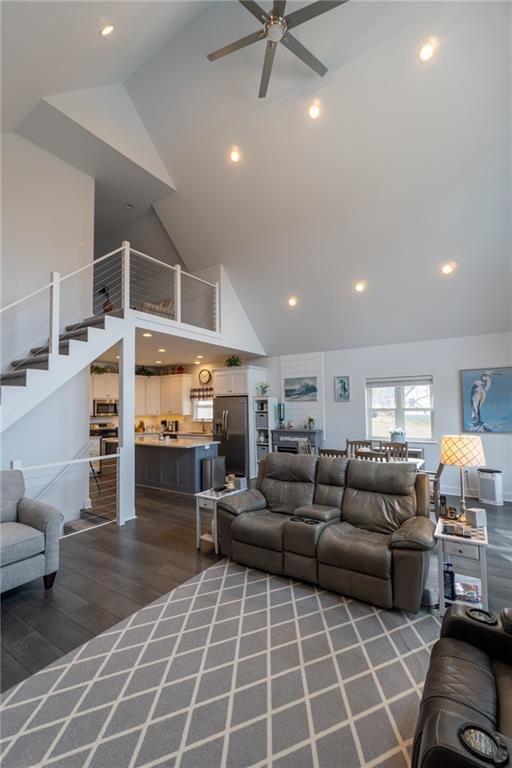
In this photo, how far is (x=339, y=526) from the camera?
10.6 ft

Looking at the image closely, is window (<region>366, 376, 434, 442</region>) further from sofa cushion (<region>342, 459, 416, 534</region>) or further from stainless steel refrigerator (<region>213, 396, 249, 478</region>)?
sofa cushion (<region>342, 459, 416, 534</region>)

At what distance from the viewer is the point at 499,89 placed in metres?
3.62

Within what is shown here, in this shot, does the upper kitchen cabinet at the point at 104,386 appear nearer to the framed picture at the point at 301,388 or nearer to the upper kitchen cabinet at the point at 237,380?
the upper kitchen cabinet at the point at 237,380

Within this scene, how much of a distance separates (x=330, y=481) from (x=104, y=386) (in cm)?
672

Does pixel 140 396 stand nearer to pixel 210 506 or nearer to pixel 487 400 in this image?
pixel 210 506

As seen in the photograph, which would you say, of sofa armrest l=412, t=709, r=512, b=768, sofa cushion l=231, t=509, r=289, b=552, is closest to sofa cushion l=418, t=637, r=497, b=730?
sofa armrest l=412, t=709, r=512, b=768

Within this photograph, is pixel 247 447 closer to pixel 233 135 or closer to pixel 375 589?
pixel 375 589

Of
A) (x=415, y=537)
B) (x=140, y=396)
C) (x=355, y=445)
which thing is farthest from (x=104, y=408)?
(x=415, y=537)

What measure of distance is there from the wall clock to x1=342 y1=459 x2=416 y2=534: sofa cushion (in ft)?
19.1

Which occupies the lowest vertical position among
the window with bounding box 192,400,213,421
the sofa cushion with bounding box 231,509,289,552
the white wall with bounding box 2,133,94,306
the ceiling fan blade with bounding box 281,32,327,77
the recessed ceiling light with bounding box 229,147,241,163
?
the sofa cushion with bounding box 231,509,289,552

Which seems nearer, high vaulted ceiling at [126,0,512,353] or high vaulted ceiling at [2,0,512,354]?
high vaulted ceiling at [2,0,512,354]

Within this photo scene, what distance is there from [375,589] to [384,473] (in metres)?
1.06

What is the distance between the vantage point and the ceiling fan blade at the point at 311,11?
2.82 m

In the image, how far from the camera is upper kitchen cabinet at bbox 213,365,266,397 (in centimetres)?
766
